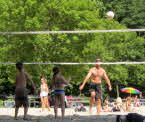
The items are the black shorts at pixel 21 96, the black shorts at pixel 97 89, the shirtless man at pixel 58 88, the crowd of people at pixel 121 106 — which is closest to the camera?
the black shorts at pixel 21 96

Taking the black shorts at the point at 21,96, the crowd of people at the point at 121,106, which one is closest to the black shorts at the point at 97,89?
the black shorts at the point at 21,96

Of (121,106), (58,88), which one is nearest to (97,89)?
(58,88)

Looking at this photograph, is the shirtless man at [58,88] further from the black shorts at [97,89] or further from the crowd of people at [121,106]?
the crowd of people at [121,106]

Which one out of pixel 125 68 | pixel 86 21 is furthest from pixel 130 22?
pixel 86 21

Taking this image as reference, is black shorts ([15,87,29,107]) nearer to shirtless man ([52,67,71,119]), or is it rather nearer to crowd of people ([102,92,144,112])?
shirtless man ([52,67,71,119])

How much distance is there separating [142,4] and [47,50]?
32077 millimetres

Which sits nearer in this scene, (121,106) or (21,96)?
(21,96)

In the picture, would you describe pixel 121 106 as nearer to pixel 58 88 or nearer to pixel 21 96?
pixel 58 88

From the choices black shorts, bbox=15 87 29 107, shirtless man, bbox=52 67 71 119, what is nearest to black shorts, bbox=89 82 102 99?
shirtless man, bbox=52 67 71 119

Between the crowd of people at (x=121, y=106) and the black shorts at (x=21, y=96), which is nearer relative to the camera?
the black shorts at (x=21, y=96)

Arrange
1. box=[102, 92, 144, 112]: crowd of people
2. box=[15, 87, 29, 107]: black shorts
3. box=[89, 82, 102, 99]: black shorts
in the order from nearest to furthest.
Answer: box=[15, 87, 29, 107]: black shorts
box=[89, 82, 102, 99]: black shorts
box=[102, 92, 144, 112]: crowd of people

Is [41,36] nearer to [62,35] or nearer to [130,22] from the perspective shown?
[62,35]

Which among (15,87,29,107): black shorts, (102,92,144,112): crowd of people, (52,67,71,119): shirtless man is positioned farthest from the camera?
(102,92,144,112): crowd of people

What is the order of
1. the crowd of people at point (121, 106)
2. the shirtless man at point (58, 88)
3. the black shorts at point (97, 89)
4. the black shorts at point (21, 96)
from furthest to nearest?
the crowd of people at point (121, 106) < the black shorts at point (97, 89) < the shirtless man at point (58, 88) < the black shorts at point (21, 96)
